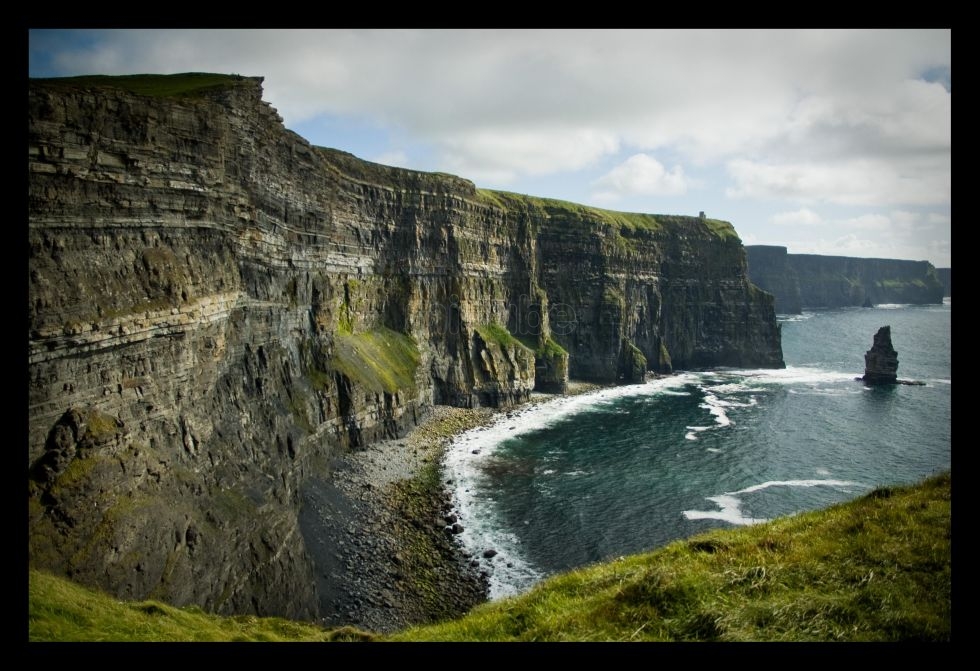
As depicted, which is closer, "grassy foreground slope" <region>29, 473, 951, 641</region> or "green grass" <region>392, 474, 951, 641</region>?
"green grass" <region>392, 474, 951, 641</region>

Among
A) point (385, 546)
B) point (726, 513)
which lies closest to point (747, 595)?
point (385, 546)

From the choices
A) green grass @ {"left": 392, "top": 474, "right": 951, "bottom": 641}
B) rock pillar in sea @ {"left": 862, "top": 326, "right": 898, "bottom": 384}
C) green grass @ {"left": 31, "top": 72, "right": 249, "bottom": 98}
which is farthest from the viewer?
rock pillar in sea @ {"left": 862, "top": 326, "right": 898, "bottom": 384}

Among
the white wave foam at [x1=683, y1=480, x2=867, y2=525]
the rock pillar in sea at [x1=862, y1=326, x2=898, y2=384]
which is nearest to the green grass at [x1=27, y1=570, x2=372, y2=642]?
the white wave foam at [x1=683, y1=480, x2=867, y2=525]

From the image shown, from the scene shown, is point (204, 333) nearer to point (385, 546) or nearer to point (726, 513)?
point (385, 546)

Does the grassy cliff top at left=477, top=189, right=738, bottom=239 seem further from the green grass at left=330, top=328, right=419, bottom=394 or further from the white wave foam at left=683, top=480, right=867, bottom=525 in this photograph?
the white wave foam at left=683, top=480, right=867, bottom=525

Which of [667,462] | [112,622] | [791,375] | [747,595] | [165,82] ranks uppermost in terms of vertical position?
[165,82]
